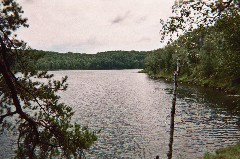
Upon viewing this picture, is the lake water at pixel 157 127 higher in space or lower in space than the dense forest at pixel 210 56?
lower

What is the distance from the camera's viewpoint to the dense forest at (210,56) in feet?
47.0

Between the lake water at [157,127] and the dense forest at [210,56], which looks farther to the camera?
the lake water at [157,127]

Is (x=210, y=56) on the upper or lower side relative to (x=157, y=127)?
upper

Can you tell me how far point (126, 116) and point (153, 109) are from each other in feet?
27.4

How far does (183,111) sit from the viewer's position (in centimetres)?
4547

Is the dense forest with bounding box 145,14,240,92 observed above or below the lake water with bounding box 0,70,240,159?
above

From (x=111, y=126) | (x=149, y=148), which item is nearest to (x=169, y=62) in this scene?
(x=111, y=126)

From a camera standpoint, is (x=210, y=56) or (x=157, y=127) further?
(x=210, y=56)

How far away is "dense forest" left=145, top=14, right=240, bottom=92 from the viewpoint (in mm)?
14336

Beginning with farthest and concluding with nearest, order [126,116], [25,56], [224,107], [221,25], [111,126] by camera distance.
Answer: [224,107] → [126,116] → [111,126] → [221,25] → [25,56]

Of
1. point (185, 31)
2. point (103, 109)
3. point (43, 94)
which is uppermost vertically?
point (185, 31)

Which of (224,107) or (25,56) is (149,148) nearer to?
(25,56)

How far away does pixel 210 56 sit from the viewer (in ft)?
269

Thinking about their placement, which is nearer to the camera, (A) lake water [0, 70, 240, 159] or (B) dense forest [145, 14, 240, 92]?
(B) dense forest [145, 14, 240, 92]
